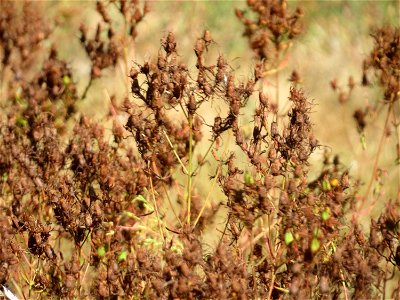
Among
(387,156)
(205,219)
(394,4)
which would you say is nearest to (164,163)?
(205,219)

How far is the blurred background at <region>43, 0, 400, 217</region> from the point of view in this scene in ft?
19.3

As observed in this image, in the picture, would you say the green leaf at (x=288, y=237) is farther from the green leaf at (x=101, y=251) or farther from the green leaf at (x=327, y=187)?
the green leaf at (x=101, y=251)

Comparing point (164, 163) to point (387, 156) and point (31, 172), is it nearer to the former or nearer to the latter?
point (31, 172)

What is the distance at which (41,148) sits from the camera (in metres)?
3.19

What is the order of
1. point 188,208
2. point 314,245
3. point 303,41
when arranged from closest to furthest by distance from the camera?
point 314,245 < point 188,208 < point 303,41

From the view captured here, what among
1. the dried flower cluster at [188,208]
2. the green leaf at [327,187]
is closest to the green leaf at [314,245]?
the dried flower cluster at [188,208]

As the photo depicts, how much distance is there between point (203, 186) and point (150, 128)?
2.07 m

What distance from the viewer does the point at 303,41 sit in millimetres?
6531

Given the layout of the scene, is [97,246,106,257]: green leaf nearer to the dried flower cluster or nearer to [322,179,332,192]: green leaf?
the dried flower cluster

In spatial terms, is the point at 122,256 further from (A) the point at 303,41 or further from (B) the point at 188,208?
(A) the point at 303,41

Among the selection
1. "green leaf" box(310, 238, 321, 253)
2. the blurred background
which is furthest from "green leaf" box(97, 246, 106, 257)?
the blurred background

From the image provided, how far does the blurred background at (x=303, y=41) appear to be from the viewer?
5.89 meters

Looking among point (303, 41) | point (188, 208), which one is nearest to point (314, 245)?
point (188, 208)

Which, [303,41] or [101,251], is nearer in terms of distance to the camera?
[101,251]
